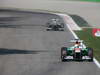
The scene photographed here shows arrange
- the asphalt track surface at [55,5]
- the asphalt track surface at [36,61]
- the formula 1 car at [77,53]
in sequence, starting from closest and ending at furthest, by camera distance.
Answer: the asphalt track surface at [36,61], the formula 1 car at [77,53], the asphalt track surface at [55,5]

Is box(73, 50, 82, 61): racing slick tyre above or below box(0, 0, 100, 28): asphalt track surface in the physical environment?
above

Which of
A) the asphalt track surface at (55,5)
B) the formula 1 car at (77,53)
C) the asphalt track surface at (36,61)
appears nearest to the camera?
the asphalt track surface at (36,61)

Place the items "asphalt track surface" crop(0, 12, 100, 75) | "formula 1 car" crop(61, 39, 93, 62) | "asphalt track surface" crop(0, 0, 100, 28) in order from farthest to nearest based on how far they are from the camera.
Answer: "asphalt track surface" crop(0, 0, 100, 28) → "formula 1 car" crop(61, 39, 93, 62) → "asphalt track surface" crop(0, 12, 100, 75)

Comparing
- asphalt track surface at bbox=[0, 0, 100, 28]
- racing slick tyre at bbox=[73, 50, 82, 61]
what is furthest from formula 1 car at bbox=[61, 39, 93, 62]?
asphalt track surface at bbox=[0, 0, 100, 28]

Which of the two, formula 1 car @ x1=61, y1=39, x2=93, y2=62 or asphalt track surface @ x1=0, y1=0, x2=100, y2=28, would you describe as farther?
asphalt track surface @ x1=0, y1=0, x2=100, y2=28

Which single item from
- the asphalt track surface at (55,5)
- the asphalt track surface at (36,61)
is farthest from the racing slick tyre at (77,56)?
the asphalt track surface at (55,5)

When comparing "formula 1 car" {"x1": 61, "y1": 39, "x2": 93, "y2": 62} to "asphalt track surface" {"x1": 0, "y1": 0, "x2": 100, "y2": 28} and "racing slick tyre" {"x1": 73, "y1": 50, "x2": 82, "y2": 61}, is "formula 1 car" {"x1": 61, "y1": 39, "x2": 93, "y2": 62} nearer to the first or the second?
"racing slick tyre" {"x1": 73, "y1": 50, "x2": 82, "y2": 61}

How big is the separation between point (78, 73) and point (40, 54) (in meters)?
7.98

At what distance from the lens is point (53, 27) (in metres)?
49.4

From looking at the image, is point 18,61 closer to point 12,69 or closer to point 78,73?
point 12,69

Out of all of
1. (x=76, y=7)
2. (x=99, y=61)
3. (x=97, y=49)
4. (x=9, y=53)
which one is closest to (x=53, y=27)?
(x=97, y=49)

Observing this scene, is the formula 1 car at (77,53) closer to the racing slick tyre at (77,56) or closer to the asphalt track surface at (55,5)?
the racing slick tyre at (77,56)

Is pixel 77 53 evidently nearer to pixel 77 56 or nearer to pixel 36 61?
pixel 77 56

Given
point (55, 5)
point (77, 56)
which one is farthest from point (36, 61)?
point (55, 5)
